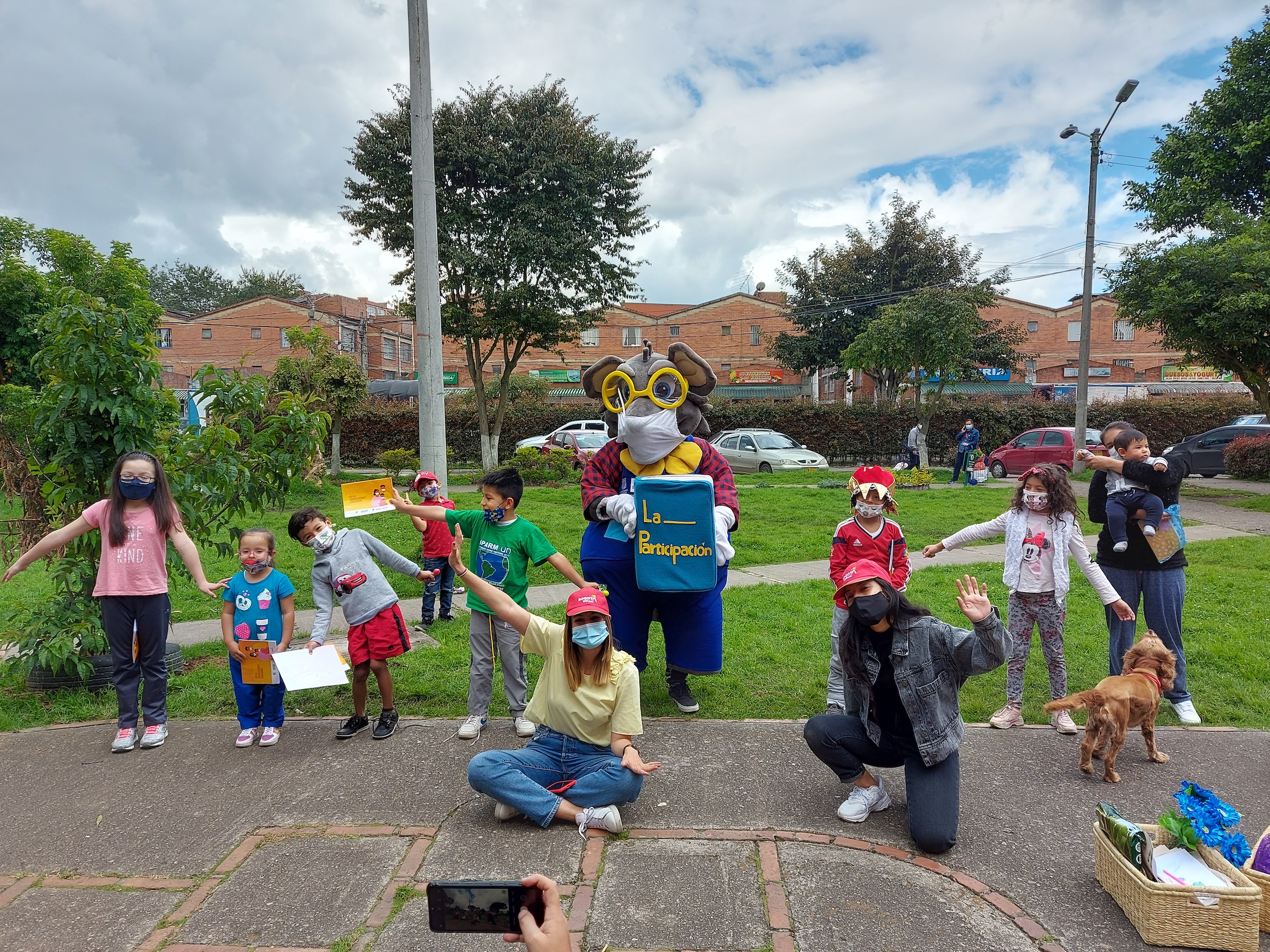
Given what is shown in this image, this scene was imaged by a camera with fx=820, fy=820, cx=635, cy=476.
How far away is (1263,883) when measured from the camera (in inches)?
118

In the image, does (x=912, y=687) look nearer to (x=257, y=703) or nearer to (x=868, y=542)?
(x=868, y=542)

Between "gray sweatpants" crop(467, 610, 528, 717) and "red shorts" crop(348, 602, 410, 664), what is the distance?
16.4 inches

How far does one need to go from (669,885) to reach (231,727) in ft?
10.3

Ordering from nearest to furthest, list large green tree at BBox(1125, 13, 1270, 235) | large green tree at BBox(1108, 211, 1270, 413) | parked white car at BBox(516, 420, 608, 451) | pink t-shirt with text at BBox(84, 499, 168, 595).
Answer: pink t-shirt with text at BBox(84, 499, 168, 595) < large green tree at BBox(1108, 211, 1270, 413) < large green tree at BBox(1125, 13, 1270, 235) < parked white car at BBox(516, 420, 608, 451)

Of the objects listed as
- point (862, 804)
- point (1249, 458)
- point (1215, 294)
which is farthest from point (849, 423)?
point (862, 804)

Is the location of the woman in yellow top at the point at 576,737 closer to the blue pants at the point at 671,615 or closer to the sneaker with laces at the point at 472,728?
the sneaker with laces at the point at 472,728

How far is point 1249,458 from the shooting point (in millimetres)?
19375

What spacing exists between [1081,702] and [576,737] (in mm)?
2518

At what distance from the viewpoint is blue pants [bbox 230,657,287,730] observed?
474 cm

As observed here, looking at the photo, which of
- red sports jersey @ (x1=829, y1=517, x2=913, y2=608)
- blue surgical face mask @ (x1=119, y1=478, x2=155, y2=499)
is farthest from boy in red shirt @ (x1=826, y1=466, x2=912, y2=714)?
blue surgical face mask @ (x1=119, y1=478, x2=155, y2=499)

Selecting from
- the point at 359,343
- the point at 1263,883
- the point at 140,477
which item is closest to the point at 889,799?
the point at 1263,883

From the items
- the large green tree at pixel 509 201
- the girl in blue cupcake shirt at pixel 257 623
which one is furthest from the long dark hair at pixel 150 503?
the large green tree at pixel 509 201

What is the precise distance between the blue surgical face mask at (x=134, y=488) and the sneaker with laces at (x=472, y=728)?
2.28 m

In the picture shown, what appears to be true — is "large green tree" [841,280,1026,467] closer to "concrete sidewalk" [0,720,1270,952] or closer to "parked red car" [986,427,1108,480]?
"parked red car" [986,427,1108,480]
